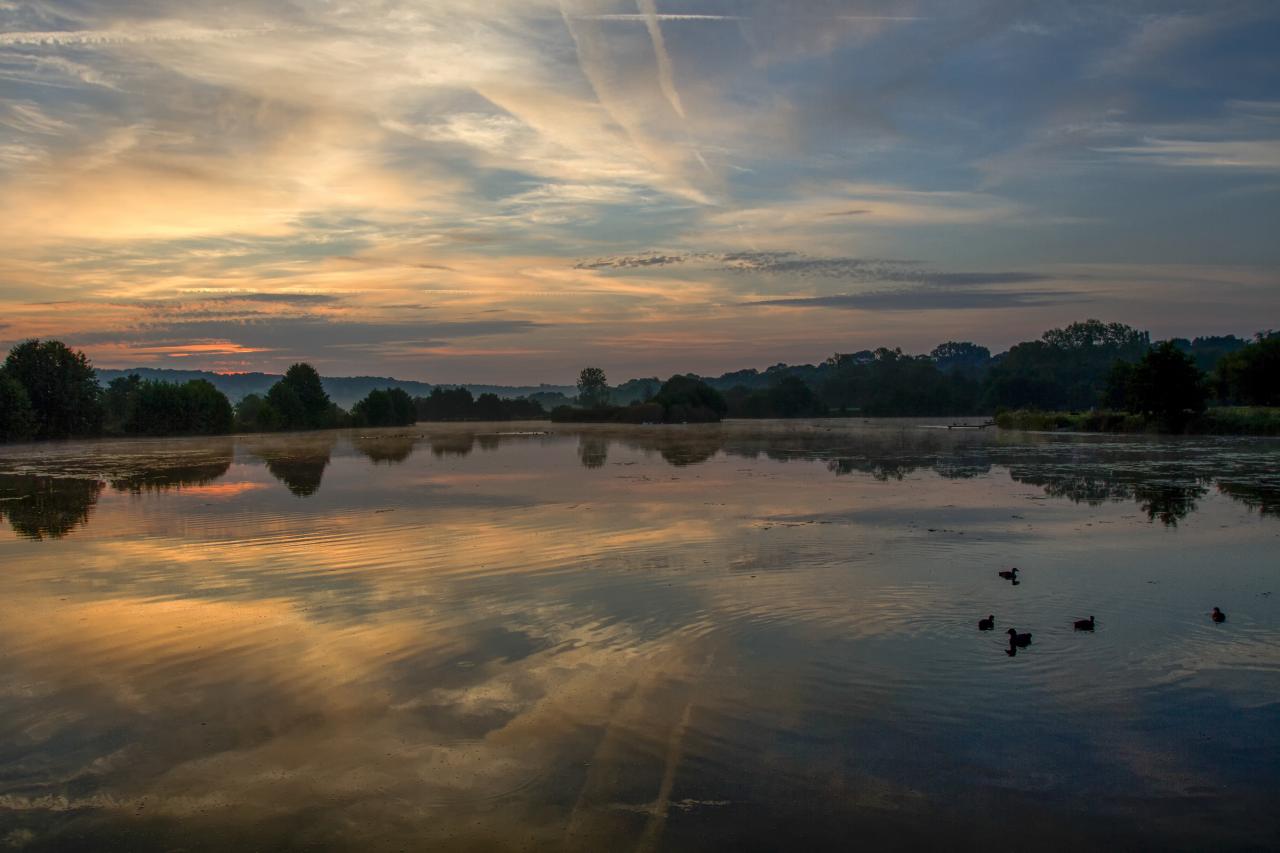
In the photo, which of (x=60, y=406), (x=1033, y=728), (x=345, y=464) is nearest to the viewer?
(x=1033, y=728)

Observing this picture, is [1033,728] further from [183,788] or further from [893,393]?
[893,393]

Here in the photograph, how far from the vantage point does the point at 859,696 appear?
7680 millimetres

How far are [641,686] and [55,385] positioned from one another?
260 feet

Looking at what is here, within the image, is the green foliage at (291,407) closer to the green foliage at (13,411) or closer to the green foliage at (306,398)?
the green foliage at (306,398)

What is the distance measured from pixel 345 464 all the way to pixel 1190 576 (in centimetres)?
3513

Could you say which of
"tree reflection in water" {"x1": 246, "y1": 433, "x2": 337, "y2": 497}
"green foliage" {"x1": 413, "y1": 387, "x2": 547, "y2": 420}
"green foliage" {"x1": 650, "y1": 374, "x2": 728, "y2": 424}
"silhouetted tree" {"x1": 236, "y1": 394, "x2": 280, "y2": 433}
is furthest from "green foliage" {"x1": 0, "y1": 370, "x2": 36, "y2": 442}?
"green foliage" {"x1": 413, "y1": 387, "x2": 547, "y2": 420}

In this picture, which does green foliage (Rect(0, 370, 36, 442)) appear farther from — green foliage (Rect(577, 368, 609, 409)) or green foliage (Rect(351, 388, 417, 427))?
green foliage (Rect(577, 368, 609, 409))

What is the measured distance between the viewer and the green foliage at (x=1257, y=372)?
5969cm

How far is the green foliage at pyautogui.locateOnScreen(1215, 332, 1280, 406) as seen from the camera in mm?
59688

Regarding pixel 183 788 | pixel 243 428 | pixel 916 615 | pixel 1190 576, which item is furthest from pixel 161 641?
pixel 243 428

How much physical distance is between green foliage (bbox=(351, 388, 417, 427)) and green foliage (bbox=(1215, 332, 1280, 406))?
9822 cm

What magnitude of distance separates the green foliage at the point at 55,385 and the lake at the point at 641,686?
62.7 meters

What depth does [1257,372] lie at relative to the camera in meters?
60.6

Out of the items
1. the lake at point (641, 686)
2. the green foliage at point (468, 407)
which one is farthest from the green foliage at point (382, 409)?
the lake at point (641, 686)
